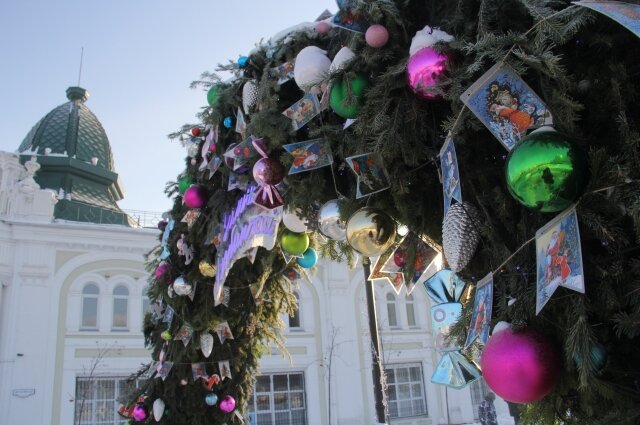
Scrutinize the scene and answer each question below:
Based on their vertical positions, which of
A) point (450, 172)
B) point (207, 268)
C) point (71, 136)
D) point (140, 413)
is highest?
point (71, 136)

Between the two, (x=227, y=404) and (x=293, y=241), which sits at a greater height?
(x=293, y=241)

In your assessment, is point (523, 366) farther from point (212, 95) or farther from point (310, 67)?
point (212, 95)

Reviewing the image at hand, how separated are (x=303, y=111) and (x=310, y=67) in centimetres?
24

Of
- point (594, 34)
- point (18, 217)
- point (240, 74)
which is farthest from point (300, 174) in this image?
point (18, 217)

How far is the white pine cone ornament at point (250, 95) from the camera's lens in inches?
134

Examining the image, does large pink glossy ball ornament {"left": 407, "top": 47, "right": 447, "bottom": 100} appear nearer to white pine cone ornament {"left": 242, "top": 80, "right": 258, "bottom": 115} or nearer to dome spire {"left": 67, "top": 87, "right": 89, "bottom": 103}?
white pine cone ornament {"left": 242, "top": 80, "right": 258, "bottom": 115}

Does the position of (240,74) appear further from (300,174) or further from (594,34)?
(594,34)

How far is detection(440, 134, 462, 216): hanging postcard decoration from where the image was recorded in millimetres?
1934

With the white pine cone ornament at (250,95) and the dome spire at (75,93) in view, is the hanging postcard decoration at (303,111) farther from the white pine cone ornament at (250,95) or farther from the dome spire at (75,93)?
the dome spire at (75,93)

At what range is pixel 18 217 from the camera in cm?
1605

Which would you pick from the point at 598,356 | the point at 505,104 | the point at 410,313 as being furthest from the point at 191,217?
the point at 410,313

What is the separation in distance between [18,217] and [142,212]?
4129 millimetres

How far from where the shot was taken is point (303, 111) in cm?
290

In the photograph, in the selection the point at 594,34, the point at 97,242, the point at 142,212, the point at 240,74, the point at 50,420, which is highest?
the point at 142,212
